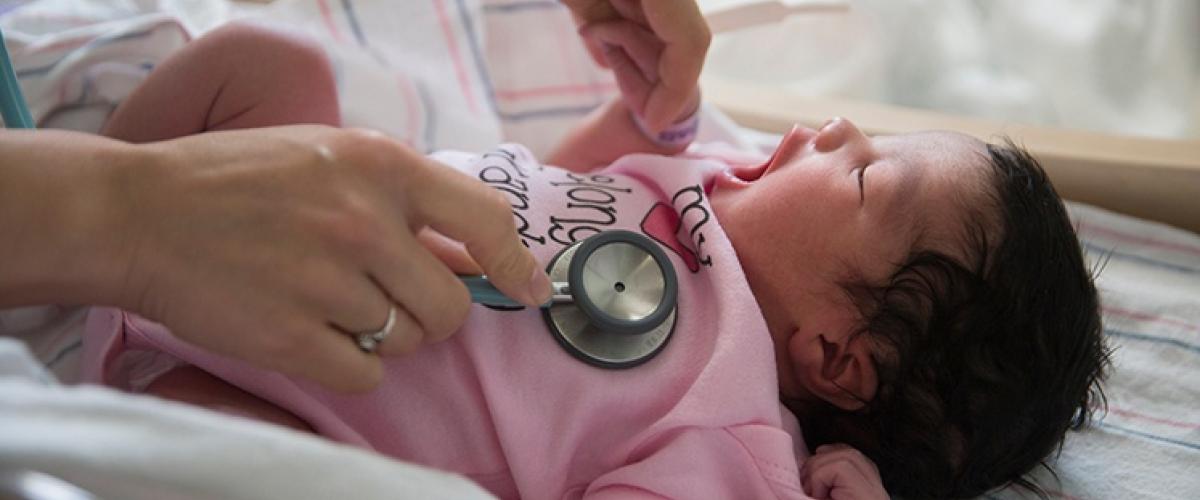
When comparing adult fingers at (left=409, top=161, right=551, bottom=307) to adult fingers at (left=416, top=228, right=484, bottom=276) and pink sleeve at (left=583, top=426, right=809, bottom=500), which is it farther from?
pink sleeve at (left=583, top=426, right=809, bottom=500)

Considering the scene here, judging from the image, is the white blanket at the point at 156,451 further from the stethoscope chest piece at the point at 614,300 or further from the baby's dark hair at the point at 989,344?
the baby's dark hair at the point at 989,344

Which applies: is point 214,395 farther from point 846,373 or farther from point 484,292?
point 846,373

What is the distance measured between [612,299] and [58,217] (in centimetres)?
39

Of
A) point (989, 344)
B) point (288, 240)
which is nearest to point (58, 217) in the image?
point (288, 240)

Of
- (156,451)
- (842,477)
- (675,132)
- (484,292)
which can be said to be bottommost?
(842,477)

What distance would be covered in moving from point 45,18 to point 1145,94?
154 centimetres

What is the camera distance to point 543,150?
53.6 inches

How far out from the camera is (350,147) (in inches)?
24.2

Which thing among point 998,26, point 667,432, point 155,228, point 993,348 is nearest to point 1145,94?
point 998,26

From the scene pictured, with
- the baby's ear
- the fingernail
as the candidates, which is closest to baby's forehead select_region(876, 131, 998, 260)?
the baby's ear

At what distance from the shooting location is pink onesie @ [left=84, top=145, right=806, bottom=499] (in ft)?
2.59

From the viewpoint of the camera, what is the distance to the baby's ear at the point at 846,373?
0.90 metres

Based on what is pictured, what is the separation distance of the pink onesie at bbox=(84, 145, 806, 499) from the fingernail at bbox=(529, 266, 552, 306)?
0.10 m

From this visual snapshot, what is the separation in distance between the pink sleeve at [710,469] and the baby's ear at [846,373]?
119 millimetres
